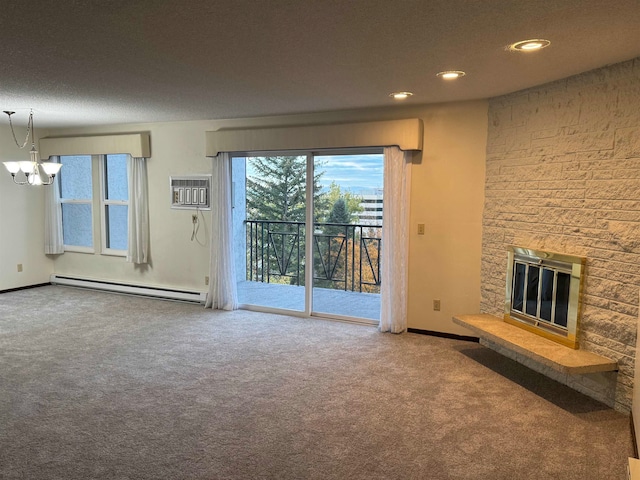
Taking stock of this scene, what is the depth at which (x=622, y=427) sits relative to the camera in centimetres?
294

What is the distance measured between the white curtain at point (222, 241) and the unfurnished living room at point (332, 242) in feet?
0.11

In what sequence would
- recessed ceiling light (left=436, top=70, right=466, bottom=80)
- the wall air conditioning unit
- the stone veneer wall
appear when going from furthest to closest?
the wall air conditioning unit
recessed ceiling light (left=436, top=70, right=466, bottom=80)
the stone veneer wall

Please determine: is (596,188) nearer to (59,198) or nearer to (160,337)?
(160,337)

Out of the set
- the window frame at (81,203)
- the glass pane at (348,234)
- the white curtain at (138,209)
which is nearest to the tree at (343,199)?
the glass pane at (348,234)

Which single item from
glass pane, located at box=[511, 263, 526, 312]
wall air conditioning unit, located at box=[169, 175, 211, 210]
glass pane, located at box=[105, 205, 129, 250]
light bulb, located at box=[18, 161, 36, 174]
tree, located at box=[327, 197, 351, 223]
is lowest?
glass pane, located at box=[511, 263, 526, 312]

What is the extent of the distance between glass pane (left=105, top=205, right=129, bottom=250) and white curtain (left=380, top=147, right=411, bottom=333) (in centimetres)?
390

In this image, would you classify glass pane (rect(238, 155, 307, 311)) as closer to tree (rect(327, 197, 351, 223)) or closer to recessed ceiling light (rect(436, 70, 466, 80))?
tree (rect(327, 197, 351, 223))

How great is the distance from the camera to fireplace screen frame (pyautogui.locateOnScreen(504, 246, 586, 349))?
3412mm

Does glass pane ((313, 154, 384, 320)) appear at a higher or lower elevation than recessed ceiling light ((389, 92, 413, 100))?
lower

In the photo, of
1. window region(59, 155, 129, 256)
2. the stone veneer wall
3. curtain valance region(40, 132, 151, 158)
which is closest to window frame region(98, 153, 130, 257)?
window region(59, 155, 129, 256)

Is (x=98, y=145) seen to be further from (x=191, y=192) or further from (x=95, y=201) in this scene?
(x=191, y=192)

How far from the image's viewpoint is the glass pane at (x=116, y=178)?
6652 mm

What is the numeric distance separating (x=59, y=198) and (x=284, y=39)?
5.80 m

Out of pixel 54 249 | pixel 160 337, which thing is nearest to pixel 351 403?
pixel 160 337
